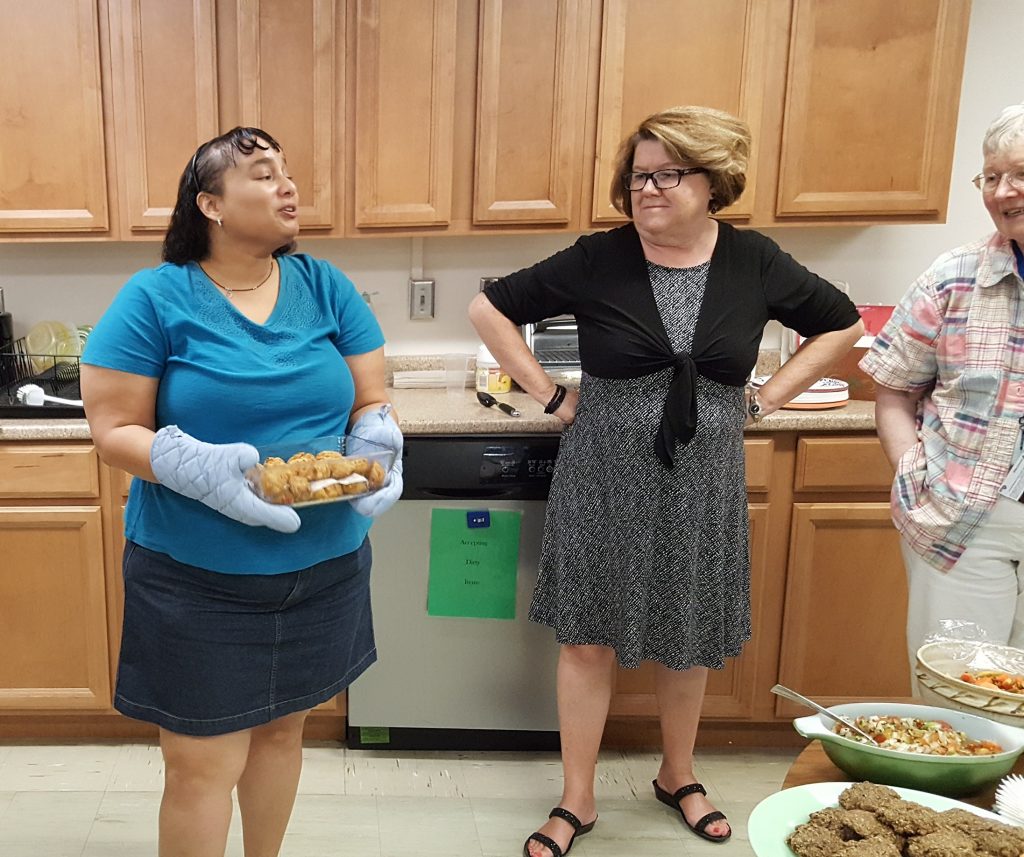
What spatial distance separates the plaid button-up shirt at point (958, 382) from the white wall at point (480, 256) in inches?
49.1

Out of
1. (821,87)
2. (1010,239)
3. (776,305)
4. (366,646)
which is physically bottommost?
(366,646)

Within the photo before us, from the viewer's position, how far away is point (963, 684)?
1.18 metres

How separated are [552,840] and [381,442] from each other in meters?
1.05

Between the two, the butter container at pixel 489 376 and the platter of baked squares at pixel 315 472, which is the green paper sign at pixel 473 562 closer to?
the butter container at pixel 489 376

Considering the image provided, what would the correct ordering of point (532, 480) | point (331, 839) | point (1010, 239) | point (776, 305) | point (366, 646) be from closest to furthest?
1. point (1010, 239)
2. point (366, 646)
3. point (776, 305)
4. point (331, 839)
5. point (532, 480)

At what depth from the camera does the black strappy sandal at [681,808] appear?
2.32 m

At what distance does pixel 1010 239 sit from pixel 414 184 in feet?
4.67

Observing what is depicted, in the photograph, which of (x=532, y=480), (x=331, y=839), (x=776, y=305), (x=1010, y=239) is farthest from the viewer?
(x=532, y=480)

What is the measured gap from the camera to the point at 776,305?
6.95 feet

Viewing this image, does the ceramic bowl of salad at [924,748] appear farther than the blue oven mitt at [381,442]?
No

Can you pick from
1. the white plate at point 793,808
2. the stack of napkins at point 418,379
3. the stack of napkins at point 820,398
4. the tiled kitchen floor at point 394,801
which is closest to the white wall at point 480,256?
the stack of napkins at point 418,379

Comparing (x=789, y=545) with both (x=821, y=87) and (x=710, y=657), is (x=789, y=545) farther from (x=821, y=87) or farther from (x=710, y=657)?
(x=821, y=87)

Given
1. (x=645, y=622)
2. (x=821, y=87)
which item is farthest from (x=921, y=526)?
(x=821, y=87)

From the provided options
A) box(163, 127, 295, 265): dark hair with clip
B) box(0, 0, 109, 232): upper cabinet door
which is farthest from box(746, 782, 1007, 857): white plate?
box(0, 0, 109, 232): upper cabinet door
